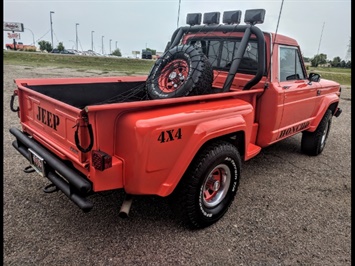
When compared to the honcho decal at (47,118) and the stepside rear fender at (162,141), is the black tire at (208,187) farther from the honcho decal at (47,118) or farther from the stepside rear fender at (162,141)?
the honcho decal at (47,118)

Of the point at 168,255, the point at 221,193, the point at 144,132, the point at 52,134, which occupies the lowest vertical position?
the point at 168,255

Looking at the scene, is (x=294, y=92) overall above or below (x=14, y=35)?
below

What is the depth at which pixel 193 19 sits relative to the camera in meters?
4.34

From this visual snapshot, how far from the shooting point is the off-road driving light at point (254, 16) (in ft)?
11.6

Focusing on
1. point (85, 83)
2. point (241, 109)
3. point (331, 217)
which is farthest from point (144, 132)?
point (331, 217)

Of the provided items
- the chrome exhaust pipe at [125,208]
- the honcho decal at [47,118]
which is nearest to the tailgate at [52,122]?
the honcho decal at [47,118]

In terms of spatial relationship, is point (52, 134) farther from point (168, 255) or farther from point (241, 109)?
point (241, 109)

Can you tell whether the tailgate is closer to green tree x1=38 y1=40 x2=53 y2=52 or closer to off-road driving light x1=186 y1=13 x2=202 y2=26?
off-road driving light x1=186 y1=13 x2=202 y2=26

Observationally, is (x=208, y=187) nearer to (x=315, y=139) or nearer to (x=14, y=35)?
(x=315, y=139)

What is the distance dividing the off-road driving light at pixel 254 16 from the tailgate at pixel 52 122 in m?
2.53

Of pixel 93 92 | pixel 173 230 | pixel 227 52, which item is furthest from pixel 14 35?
pixel 173 230

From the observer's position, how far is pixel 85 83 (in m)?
3.55

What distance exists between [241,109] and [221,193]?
0.91 metres

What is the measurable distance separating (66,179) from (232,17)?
9.47 feet
